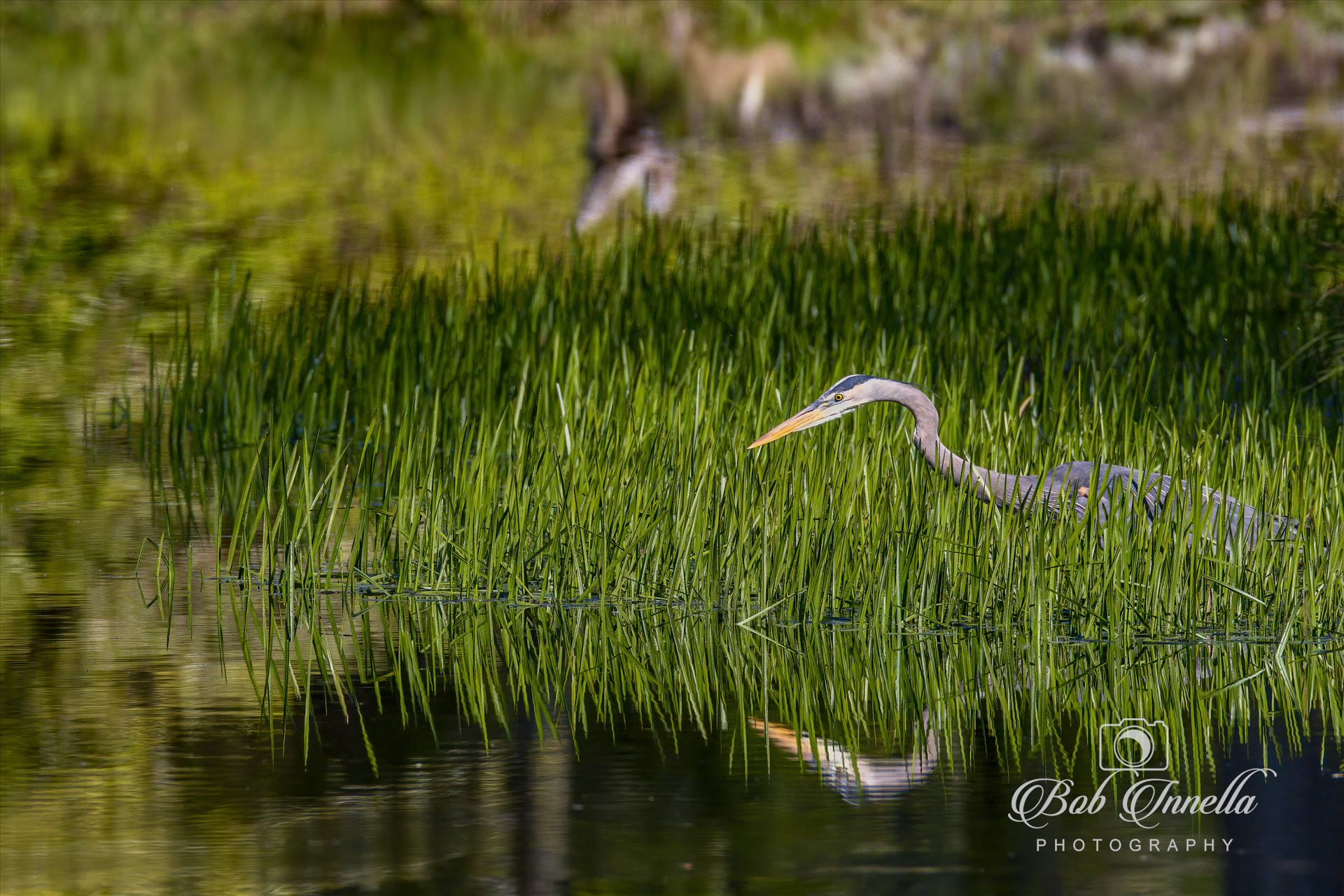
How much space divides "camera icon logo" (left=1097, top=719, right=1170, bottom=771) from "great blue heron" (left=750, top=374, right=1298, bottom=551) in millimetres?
1022

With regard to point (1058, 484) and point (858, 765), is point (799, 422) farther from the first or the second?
point (858, 765)

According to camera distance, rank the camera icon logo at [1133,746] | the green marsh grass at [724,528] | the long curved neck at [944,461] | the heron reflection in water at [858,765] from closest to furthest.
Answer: the heron reflection in water at [858,765]
the camera icon logo at [1133,746]
the green marsh grass at [724,528]
the long curved neck at [944,461]

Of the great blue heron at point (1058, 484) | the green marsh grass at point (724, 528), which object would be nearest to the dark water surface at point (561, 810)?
the green marsh grass at point (724, 528)

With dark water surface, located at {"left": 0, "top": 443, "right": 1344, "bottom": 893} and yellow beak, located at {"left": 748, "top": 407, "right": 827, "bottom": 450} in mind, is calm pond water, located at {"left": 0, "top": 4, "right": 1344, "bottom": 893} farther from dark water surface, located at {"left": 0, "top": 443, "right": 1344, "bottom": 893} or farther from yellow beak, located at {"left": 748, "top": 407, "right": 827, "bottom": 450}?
yellow beak, located at {"left": 748, "top": 407, "right": 827, "bottom": 450}

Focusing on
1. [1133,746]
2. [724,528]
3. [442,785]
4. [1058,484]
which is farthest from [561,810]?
[1058,484]

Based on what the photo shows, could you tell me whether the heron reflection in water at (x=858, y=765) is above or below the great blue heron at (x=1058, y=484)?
below

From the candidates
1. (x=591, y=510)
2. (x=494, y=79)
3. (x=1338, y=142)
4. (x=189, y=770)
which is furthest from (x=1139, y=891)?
(x=494, y=79)

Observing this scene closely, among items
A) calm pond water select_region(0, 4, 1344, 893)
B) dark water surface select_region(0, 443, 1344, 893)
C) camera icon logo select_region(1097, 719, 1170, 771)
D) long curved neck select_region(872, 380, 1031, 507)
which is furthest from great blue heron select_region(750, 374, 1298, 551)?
dark water surface select_region(0, 443, 1344, 893)

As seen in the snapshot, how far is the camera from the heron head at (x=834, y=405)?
26.2 ft

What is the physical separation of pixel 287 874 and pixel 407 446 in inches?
139

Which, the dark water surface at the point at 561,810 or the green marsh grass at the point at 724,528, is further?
the green marsh grass at the point at 724,528

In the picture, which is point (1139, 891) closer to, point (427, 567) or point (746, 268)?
point (427, 567)

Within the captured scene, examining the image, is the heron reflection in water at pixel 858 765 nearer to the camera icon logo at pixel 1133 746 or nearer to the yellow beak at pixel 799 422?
the camera icon logo at pixel 1133 746

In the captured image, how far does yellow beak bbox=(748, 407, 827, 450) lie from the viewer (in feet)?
26.3
